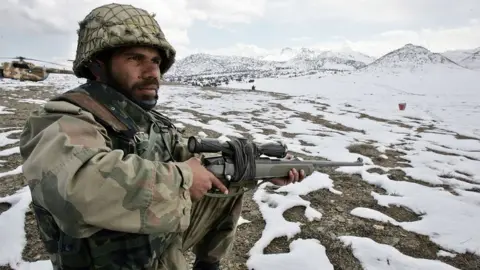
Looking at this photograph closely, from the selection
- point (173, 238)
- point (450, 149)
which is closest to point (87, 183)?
point (173, 238)

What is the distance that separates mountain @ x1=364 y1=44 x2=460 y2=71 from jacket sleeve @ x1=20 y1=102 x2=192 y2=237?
5994cm

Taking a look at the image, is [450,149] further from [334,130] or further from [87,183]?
[87,183]

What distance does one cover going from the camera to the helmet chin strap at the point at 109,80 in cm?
224

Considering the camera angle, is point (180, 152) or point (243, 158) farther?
point (180, 152)

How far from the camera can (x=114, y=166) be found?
1.56 m

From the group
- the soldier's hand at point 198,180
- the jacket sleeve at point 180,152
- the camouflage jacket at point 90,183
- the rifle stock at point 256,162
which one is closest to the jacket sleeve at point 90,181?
the camouflage jacket at point 90,183

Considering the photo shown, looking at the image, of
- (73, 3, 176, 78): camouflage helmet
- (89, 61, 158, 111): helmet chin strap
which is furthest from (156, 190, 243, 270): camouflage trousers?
(73, 3, 176, 78): camouflage helmet

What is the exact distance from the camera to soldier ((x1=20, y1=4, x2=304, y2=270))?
153 cm

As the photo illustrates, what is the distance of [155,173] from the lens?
1.66m

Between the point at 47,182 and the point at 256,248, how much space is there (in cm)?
258

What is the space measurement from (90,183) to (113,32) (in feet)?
3.75

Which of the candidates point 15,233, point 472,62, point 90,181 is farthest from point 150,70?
point 472,62

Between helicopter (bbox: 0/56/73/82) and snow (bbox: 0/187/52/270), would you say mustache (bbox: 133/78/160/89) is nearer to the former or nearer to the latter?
snow (bbox: 0/187/52/270)

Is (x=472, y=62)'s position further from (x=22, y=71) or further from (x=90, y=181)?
(x=90, y=181)
